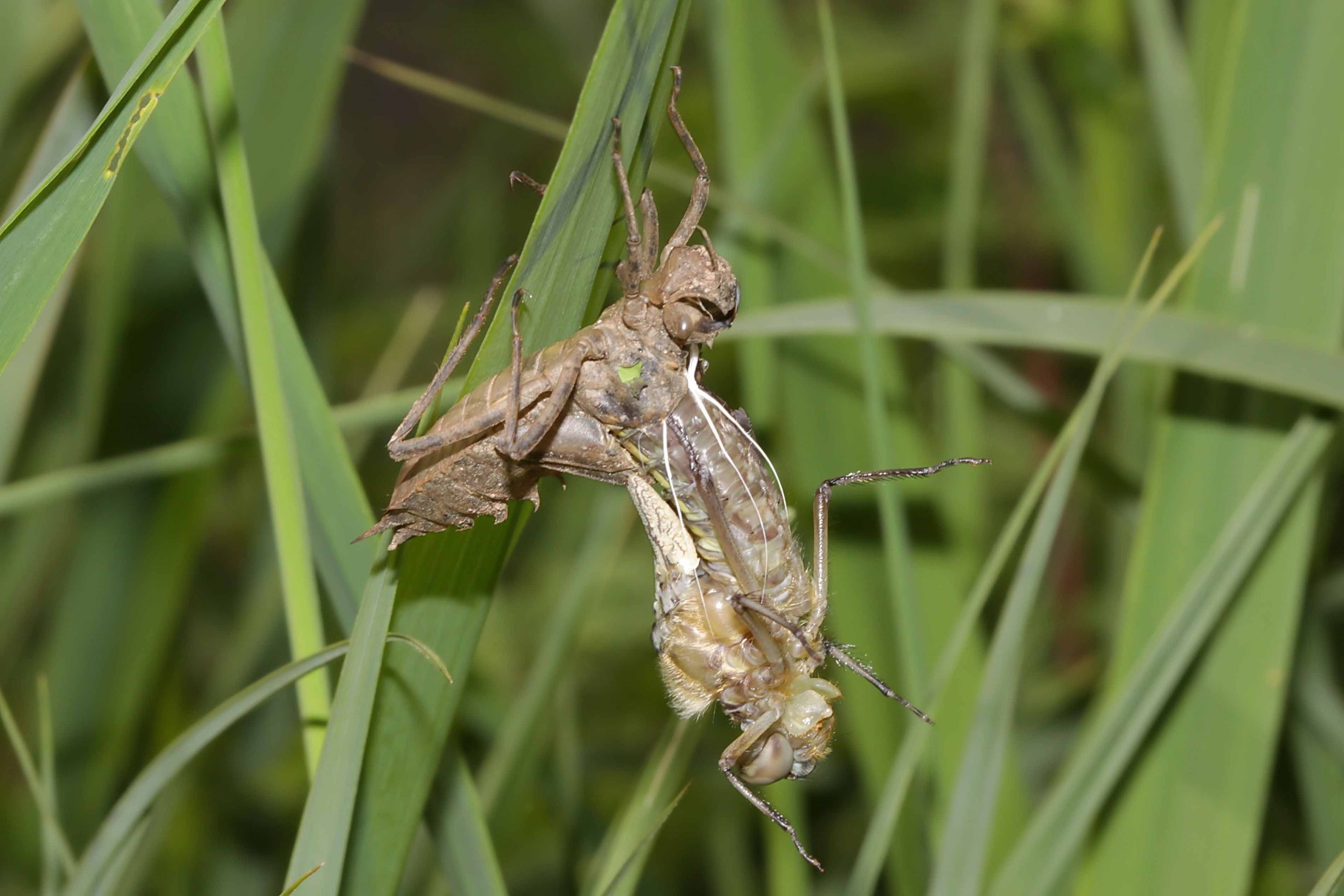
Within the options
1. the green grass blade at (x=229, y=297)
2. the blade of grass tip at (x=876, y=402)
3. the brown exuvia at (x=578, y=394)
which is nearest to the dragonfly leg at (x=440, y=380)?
the brown exuvia at (x=578, y=394)

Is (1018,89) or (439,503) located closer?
(439,503)

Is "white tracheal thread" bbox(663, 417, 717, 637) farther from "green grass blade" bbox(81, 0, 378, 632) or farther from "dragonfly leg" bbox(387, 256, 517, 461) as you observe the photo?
"green grass blade" bbox(81, 0, 378, 632)

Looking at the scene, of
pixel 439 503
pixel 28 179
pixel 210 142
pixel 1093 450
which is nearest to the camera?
pixel 210 142

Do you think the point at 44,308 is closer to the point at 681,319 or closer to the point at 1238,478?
the point at 681,319

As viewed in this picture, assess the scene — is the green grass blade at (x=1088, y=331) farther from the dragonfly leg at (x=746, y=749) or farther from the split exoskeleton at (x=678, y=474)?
the dragonfly leg at (x=746, y=749)

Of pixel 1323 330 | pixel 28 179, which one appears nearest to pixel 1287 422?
pixel 1323 330

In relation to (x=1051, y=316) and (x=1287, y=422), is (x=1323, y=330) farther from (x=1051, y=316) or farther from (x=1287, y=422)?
(x=1051, y=316)

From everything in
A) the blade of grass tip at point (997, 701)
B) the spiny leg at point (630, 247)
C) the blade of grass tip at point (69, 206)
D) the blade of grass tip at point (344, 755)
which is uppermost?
the blade of grass tip at point (69, 206)
